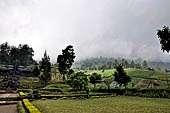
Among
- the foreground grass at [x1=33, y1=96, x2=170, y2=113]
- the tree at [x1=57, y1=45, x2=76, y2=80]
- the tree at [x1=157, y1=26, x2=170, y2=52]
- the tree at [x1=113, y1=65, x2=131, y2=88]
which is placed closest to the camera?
the foreground grass at [x1=33, y1=96, x2=170, y2=113]

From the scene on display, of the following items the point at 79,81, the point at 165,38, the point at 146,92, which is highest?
the point at 165,38

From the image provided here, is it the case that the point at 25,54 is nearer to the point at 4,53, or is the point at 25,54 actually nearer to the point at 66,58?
the point at 4,53

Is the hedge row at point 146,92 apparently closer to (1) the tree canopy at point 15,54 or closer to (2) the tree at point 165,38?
(2) the tree at point 165,38

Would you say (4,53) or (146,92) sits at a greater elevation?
(4,53)

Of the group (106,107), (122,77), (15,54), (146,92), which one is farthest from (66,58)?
(15,54)

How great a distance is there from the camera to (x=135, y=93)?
44.2m

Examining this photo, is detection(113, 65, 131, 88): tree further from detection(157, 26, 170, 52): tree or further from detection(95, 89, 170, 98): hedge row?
detection(157, 26, 170, 52): tree

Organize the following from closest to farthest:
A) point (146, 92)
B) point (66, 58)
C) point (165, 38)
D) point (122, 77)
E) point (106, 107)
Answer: point (106, 107) → point (165, 38) → point (146, 92) → point (122, 77) → point (66, 58)

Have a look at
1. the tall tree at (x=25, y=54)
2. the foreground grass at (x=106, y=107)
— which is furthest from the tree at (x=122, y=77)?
the tall tree at (x=25, y=54)

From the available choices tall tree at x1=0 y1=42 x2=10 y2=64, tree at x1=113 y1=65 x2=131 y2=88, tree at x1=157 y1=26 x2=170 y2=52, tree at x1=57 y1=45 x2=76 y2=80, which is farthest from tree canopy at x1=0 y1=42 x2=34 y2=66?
tree at x1=157 y1=26 x2=170 y2=52

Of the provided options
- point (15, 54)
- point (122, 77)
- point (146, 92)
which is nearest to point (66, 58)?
point (122, 77)

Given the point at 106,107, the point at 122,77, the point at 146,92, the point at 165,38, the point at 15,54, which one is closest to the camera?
the point at 106,107

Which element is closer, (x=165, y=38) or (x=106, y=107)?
(x=106, y=107)

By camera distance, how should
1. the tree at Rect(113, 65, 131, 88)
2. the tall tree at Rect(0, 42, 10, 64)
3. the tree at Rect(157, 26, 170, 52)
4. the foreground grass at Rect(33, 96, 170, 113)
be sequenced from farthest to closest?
1. the tall tree at Rect(0, 42, 10, 64)
2. the tree at Rect(113, 65, 131, 88)
3. the tree at Rect(157, 26, 170, 52)
4. the foreground grass at Rect(33, 96, 170, 113)
